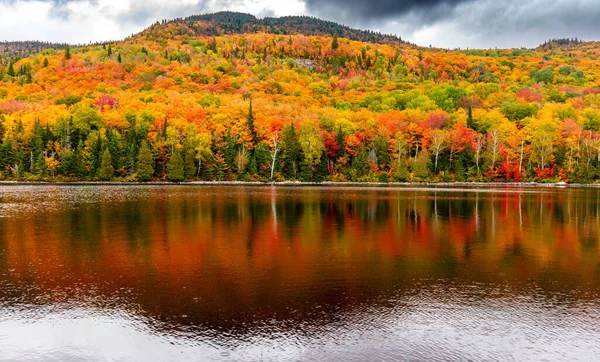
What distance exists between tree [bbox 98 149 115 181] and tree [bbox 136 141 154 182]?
5009 millimetres

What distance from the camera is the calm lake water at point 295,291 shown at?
1259 cm

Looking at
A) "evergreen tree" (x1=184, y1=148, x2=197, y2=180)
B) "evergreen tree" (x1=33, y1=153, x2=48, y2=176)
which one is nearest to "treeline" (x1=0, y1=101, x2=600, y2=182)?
"evergreen tree" (x1=184, y1=148, x2=197, y2=180)

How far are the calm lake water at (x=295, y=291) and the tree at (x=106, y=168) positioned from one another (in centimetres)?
6056

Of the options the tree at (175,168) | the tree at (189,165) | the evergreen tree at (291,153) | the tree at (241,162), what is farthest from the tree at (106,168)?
the evergreen tree at (291,153)

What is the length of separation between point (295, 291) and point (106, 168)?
82.7 meters

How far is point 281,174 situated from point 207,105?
A: 3323 cm

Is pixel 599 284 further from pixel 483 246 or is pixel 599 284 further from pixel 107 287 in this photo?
pixel 107 287

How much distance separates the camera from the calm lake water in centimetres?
1259

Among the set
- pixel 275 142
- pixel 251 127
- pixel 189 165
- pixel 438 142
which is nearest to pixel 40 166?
pixel 189 165

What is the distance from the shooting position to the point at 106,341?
12.8m

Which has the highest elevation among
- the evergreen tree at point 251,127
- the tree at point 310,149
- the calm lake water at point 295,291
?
the evergreen tree at point 251,127

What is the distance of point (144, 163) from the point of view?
92375mm

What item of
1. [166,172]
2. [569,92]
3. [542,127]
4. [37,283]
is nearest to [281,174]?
[166,172]

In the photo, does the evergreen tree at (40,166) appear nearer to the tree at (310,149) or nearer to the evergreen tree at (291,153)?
the evergreen tree at (291,153)
